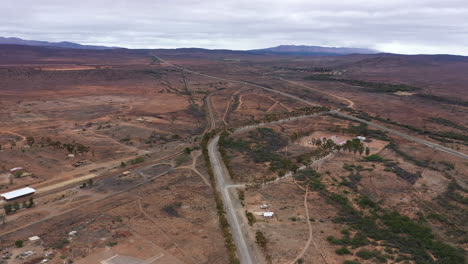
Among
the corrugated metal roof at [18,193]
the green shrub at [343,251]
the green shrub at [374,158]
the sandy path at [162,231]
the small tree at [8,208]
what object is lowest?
the sandy path at [162,231]

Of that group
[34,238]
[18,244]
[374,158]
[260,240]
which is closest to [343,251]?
[260,240]

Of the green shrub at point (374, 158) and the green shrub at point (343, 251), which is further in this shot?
the green shrub at point (374, 158)

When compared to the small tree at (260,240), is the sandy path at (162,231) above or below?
below

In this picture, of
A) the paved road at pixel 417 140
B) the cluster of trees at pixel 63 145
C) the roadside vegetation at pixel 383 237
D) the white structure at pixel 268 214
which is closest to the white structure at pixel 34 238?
the white structure at pixel 268 214

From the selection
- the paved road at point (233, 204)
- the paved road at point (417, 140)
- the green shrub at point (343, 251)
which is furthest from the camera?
the paved road at point (417, 140)

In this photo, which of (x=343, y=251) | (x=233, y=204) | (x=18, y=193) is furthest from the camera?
(x=18, y=193)

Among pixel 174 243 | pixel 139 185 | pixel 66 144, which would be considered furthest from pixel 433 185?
pixel 66 144

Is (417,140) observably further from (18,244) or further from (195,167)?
(18,244)

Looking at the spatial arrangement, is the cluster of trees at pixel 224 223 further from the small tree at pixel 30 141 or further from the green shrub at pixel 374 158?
the small tree at pixel 30 141

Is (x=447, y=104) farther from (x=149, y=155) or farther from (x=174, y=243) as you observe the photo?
(x=174, y=243)
